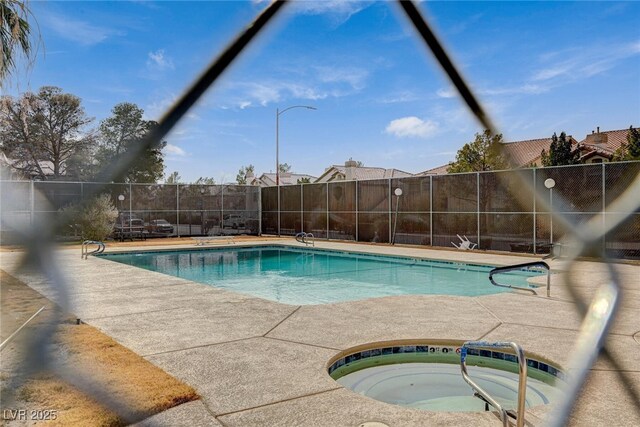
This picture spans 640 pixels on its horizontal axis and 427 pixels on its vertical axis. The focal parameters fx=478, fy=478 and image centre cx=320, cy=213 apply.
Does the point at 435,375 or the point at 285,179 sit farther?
the point at 285,179

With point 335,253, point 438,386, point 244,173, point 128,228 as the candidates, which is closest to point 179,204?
point 128,228

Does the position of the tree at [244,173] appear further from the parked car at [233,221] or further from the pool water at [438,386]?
the pool water at [438,386]

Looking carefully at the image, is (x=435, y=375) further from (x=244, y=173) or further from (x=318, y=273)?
(x=244, y=173)

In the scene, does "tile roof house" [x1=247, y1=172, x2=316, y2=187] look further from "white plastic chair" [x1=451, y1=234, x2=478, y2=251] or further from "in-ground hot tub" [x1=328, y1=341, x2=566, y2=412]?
"in-ground hot tub" [x1=328, y1=341, x2=566, y2=412]

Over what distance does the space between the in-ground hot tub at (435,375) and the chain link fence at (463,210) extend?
17.5 ft

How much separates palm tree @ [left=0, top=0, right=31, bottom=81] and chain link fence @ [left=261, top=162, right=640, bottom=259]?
8502 mm

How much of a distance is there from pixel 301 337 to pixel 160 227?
55.0 ft

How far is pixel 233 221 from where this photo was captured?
21719 millimetres

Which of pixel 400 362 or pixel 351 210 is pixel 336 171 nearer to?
pixel 351 210


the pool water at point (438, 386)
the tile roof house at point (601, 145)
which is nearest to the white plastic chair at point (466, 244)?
the pool water at point (438, 386)

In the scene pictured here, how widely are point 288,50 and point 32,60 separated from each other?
3.45 feet

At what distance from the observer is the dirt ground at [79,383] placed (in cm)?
263

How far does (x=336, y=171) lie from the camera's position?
136 ft

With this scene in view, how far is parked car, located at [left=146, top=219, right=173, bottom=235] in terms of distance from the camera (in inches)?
773
